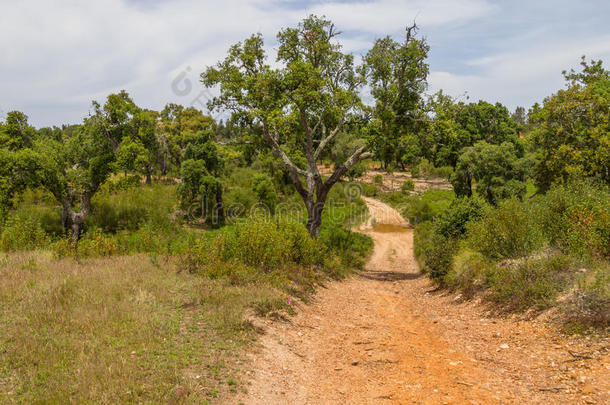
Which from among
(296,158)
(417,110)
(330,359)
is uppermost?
(417,110)

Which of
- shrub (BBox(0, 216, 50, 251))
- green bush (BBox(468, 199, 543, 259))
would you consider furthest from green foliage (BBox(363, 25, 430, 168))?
shrub (BBox(0, 216, 50, 251))

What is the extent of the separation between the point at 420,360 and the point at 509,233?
5.12 meters

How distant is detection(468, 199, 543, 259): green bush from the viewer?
9.22 m

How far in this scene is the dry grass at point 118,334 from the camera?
14.9 ft

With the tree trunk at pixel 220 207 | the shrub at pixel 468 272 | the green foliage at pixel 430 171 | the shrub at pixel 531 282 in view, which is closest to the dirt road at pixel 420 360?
the shrub at pixel 531 282

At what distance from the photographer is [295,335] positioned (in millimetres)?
7582

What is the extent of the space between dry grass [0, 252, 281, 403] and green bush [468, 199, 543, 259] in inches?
241

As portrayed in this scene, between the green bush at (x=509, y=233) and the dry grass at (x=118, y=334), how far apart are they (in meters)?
6.13

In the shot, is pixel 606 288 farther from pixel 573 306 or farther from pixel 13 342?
pixel 13 342

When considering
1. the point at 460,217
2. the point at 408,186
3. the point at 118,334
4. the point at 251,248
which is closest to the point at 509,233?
the point at 460,217

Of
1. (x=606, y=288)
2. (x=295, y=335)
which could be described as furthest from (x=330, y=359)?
(x=606, y=288)

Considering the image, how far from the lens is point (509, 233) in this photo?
32.0 feet

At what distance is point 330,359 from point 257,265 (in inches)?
177

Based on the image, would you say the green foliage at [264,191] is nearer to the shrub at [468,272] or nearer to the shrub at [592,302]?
the shrub at [468,272]
